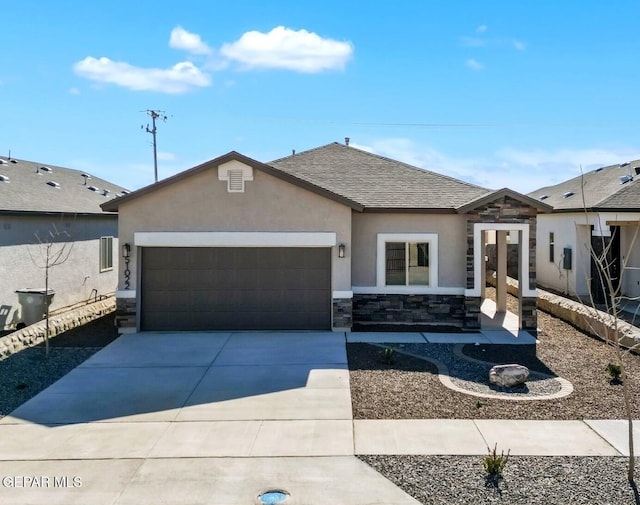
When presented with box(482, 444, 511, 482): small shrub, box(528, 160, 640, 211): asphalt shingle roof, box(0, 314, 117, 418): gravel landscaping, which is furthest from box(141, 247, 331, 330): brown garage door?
box(482, 444, 511, 482): small shrub

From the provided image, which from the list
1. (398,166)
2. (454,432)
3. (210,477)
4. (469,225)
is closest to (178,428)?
(210,477)

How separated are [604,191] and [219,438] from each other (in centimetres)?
1578

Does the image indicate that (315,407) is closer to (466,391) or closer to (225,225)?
(466,391)

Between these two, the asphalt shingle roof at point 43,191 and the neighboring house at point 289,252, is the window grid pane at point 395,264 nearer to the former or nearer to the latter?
the neighboring house at point 289,252

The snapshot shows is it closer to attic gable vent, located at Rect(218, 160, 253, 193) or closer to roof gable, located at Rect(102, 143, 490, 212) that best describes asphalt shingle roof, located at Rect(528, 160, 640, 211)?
roof gable, located at Rect(102, 143, 490, 212)

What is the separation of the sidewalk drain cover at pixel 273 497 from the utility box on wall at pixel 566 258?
15.0 m

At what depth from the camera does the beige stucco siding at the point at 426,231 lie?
13969mm

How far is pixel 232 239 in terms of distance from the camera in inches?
514

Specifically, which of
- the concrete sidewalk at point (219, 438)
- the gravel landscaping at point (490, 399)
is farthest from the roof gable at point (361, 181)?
the concrete sidewalk at point (219, 438)

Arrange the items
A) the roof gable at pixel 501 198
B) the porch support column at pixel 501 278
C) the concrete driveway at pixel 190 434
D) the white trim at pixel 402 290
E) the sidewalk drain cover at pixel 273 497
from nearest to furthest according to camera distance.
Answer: the sidewalk drain cover at pixel 273 497 → the concrete driveway at pixel 190 434 → the roof gable at pixel 501 198 → the white trim at pixel 402 290 → the porch support column at pixel 501 278

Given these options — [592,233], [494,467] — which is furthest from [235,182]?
[592,233]

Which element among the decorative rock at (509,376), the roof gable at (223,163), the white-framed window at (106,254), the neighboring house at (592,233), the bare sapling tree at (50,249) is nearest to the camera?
the decorative rock at (509,376)

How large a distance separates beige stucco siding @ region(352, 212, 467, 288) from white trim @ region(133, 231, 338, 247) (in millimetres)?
1206

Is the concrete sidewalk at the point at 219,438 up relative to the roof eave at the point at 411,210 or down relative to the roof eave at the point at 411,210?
down
